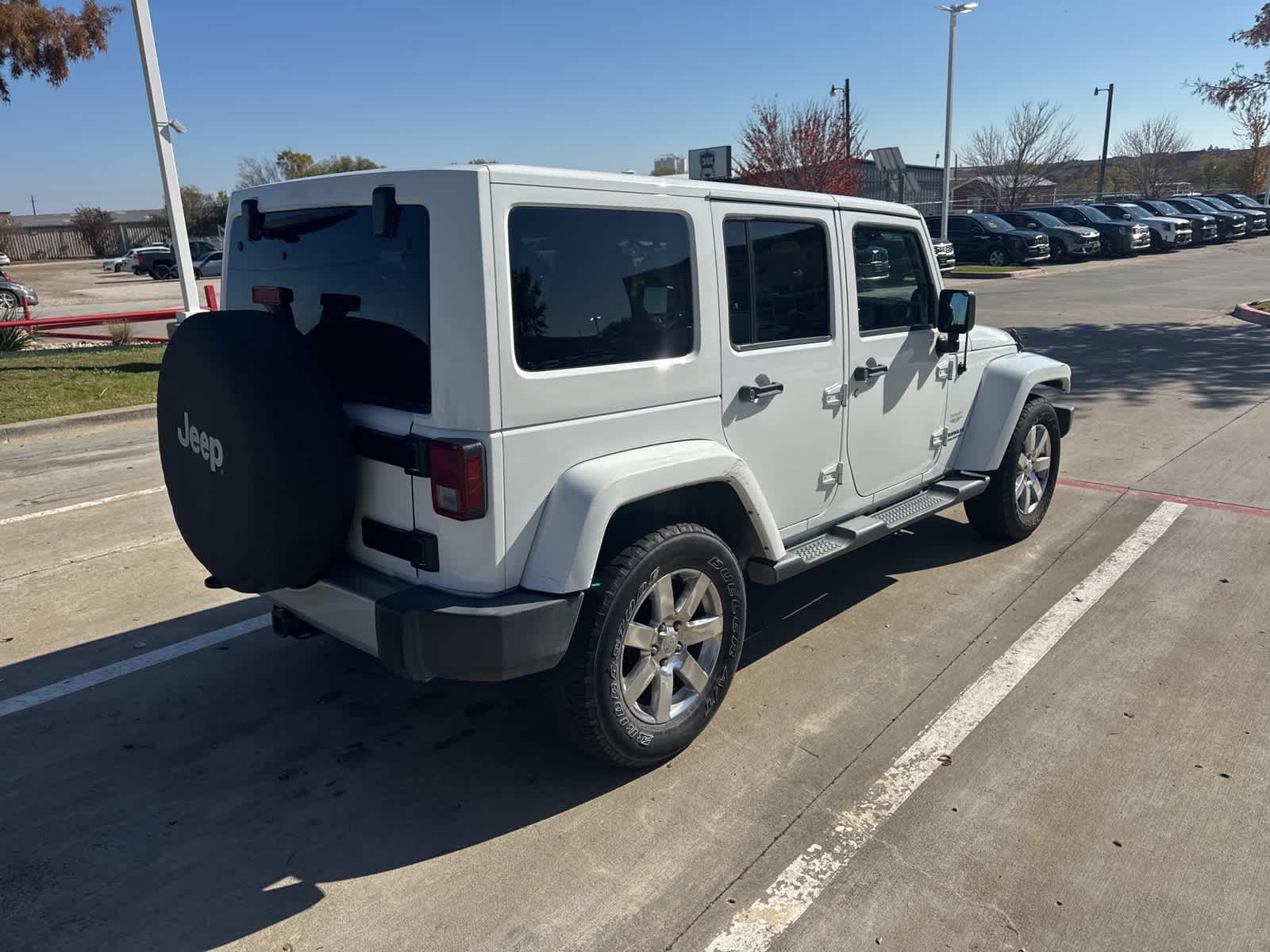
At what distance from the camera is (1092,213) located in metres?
30.9

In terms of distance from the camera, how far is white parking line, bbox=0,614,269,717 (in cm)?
394

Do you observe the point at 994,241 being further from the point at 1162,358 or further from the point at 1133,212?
the point at 1162,358

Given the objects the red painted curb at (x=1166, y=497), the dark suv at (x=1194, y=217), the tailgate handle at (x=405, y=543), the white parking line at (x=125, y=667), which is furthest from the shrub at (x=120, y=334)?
the dark suv at (x=1194, y=217)

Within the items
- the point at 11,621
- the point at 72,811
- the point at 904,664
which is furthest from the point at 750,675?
the point at 11,621

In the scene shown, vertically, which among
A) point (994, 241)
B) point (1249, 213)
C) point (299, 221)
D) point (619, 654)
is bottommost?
point (619, 654)

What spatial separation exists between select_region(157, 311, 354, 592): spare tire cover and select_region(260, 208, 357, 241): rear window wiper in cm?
38

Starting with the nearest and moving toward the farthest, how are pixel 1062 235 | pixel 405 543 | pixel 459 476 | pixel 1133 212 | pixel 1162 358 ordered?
pixel 459 476 → pixel 405 543 → pixel 1162 358 → pixel 1062 235 → pixel 1133 212

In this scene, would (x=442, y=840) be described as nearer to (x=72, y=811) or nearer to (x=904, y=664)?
(x=72, y=811)

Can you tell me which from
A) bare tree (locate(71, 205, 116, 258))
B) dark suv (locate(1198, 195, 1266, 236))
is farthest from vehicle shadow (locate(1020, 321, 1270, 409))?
bare tree (locate(71, 205, 116, 258))

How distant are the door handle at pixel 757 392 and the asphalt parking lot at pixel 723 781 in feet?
4.10

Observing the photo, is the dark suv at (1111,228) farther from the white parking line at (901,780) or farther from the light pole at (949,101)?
the white parking line at (901,780)

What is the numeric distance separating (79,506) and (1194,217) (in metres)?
37.2

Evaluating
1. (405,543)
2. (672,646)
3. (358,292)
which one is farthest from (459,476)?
(672,646)

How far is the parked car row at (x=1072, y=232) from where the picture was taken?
28891 mm
